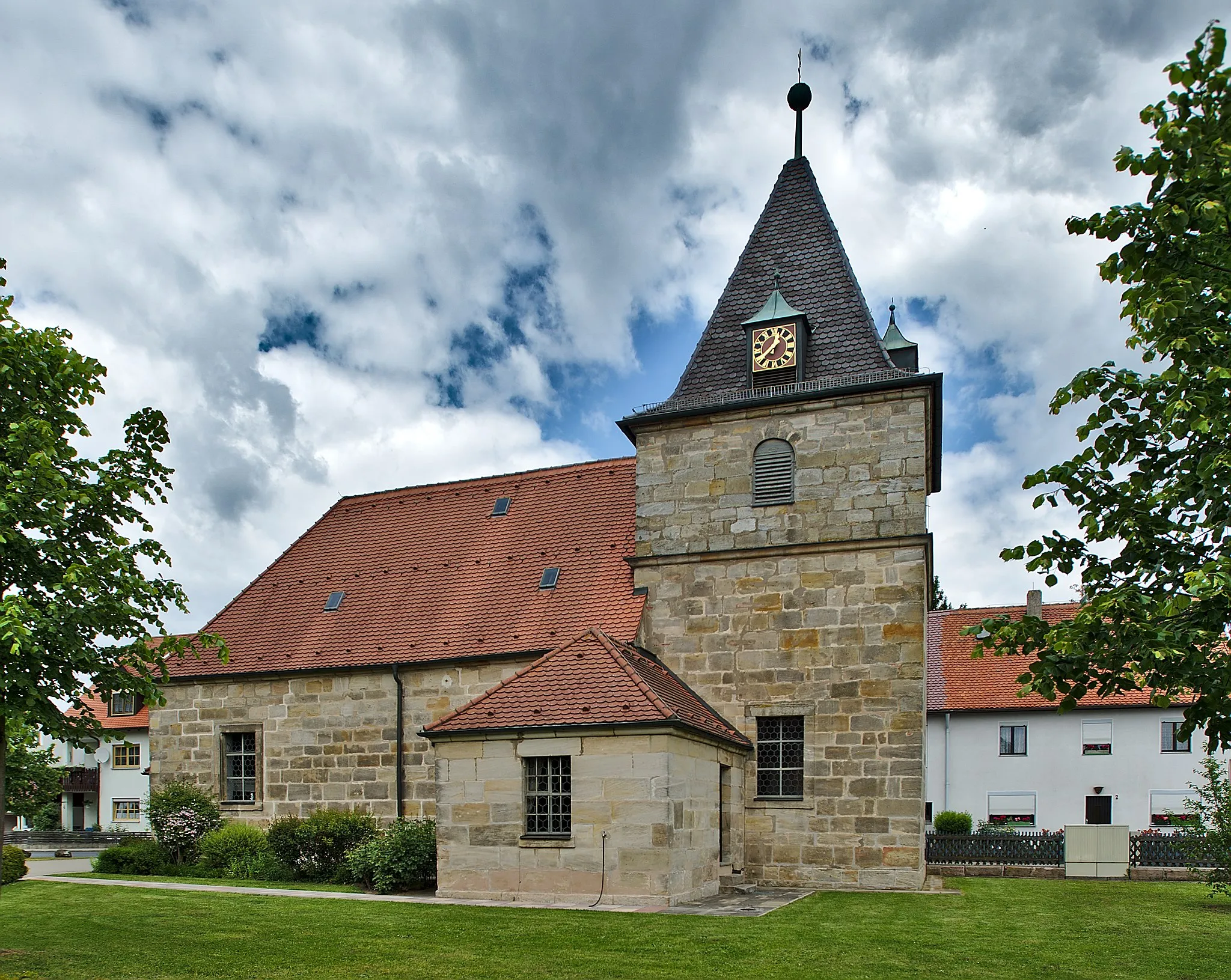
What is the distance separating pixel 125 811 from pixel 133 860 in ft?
91.5

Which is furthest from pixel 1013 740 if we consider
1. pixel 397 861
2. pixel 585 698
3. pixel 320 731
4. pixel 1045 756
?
pixel 397 861

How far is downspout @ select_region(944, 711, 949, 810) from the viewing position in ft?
122

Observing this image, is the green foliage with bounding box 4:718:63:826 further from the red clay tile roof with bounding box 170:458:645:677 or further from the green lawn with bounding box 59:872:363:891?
the green lawn with bounding box 59:872:363:891

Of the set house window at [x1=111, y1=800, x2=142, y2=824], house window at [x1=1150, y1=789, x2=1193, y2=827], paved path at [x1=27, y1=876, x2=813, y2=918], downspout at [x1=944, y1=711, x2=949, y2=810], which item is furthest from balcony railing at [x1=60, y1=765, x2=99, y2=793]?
house window at [x1=1150, y1=789, x2=1193, y2=827]

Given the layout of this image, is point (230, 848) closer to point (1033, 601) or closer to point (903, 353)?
point (903, 353)

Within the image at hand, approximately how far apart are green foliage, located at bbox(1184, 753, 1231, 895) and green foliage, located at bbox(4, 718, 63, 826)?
1363 inches

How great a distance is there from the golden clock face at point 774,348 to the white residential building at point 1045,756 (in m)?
20.7

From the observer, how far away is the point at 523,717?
15586 millimetres

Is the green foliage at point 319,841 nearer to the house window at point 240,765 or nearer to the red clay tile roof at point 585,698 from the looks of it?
the house window at point 240,765

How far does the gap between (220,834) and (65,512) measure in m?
11.9

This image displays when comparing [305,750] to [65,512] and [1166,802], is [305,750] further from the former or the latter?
[1166,802]

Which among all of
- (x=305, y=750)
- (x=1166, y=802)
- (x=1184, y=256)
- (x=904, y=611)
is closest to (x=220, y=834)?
(x=305, y=750)

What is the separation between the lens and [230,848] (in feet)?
64.8

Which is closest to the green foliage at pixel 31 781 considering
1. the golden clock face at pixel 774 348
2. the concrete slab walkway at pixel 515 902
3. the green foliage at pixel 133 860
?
the green foliage at pixel 133 860
